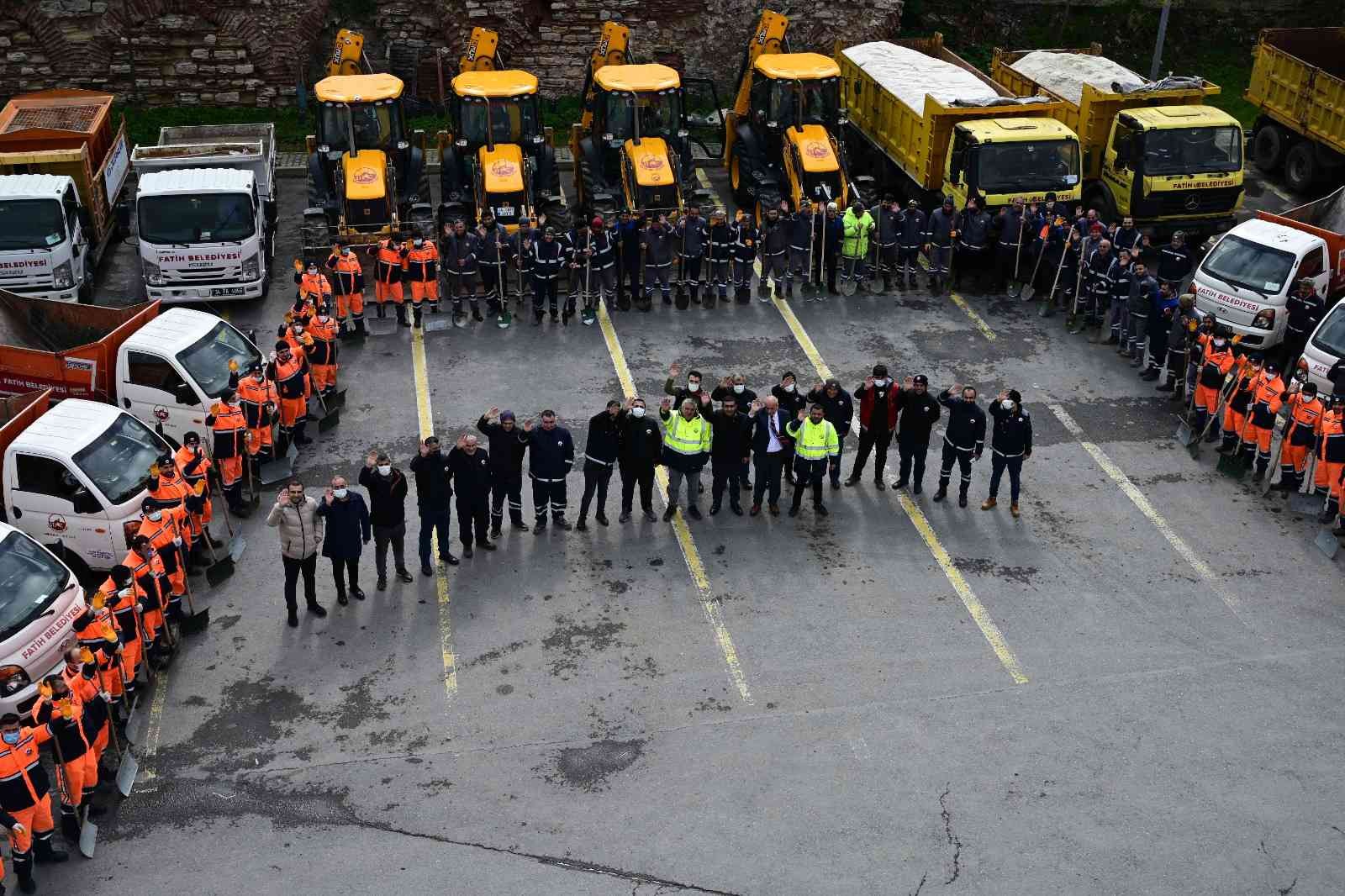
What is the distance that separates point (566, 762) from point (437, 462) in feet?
11.1

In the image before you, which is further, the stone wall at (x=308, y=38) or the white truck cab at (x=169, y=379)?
the stone wall at (x=308, y=38)

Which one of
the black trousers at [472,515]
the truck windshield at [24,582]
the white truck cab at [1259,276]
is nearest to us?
the truck windshield at [24,582]

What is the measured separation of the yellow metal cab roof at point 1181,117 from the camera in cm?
2053

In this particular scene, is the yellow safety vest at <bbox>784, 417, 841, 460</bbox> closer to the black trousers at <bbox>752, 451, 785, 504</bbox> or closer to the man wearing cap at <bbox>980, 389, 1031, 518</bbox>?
the black trousers at <bbox>752, 451, 785, 504</bbox>

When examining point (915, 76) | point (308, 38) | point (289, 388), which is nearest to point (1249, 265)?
point (915, 76)

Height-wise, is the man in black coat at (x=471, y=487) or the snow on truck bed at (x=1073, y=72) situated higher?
the snow on truck bed at (x=1073, y=72)

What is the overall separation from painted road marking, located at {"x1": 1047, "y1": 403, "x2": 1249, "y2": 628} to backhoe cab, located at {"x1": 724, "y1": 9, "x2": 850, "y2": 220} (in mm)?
5888

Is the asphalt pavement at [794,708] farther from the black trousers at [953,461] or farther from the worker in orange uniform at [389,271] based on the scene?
the worker in orange uniform at [389,271]

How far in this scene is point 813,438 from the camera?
13977 mm

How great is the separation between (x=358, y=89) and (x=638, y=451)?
378 inches

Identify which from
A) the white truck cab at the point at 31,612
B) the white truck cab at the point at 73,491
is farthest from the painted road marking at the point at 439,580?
the white truck cab at the point at 31,612

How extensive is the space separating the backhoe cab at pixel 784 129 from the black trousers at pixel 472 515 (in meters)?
9.09

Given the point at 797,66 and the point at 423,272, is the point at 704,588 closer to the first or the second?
the point at 423,272

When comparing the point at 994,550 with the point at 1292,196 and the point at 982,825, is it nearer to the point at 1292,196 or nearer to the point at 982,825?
the point at 982,825
